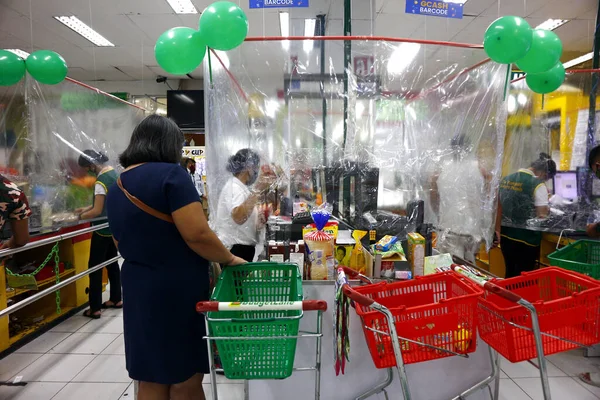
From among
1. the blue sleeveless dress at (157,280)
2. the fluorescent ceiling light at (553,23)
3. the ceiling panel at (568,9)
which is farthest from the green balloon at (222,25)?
the fluorescent ceiling light at (553,23)

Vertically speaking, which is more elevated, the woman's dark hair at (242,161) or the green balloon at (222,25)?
the green balloon at (222,25)

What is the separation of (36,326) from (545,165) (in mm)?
4775

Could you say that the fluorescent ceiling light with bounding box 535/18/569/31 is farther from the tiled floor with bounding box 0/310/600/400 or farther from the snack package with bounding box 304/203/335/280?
the snack package with bounding box 304/203/335/280

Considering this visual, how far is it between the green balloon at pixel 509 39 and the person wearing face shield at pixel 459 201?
0.73 m

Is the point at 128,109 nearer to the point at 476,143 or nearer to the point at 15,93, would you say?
the point at 15,93

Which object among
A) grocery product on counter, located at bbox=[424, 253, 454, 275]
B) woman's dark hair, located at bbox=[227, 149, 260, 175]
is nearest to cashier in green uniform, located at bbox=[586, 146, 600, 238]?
grocery product on counter, located at bbox=[424, 253, 454, 275]

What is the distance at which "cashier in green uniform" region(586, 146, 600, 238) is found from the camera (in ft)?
9.59

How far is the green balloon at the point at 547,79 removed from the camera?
2887 millimetres

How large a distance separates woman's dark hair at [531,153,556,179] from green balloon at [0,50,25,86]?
14.6ft

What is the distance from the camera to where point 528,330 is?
5.01 ft

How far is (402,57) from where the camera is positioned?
2.81 meters

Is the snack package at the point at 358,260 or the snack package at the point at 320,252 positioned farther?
the snack package at the point at 358,260

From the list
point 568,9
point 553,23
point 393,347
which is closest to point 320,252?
point 393,347

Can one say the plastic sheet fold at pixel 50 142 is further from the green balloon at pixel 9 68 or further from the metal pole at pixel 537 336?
the metal pole at pixel 537 336
